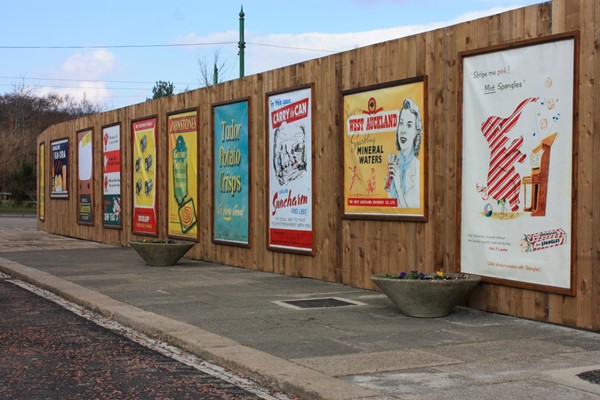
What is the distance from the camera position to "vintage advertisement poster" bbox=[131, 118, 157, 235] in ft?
66.8

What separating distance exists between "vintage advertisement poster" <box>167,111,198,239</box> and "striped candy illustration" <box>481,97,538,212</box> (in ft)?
30.0

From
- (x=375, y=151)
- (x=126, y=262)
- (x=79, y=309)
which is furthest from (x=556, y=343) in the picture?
(x=126, y=262)

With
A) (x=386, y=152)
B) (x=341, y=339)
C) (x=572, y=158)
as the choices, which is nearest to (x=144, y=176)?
(x=386, y=152)

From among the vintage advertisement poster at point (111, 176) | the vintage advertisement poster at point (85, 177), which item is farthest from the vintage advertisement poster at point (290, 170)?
the vintage advertisement poster at point (85, 177)

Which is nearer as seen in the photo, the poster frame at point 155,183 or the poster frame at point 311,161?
the poster frame at point 311,161

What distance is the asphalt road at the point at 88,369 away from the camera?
6.32 metres

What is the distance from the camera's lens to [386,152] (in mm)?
12258

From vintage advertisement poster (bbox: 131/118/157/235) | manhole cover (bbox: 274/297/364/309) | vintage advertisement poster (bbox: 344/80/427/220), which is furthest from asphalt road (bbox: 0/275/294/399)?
vintage advertisement poster (bbox: 131/118/157/235)

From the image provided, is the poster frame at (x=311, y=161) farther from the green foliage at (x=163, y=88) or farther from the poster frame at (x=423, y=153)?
the green foliage at (x=163, y=88)

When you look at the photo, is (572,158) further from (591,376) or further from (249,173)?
(249,173)

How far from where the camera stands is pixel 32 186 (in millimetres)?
61656

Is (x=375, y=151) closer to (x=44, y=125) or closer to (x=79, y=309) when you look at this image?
(x=79, y=309)

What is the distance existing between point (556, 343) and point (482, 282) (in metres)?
2.30

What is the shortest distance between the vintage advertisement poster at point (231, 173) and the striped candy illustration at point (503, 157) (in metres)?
6.74
